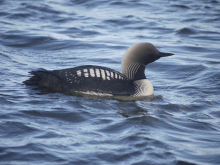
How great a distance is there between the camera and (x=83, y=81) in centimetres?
454

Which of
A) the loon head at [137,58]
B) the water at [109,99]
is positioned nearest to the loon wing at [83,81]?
the water at [109,99]

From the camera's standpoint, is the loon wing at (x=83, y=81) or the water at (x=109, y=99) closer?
the water at (x=109, y=99)

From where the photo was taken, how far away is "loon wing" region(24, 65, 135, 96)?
4.54 meters

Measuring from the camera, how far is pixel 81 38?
28.5 ft

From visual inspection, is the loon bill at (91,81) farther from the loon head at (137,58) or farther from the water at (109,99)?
the water at (109,99)

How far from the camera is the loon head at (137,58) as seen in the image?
15.6 ft

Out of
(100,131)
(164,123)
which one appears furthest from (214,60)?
(100,131)

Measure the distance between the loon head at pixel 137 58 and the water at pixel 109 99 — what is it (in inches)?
16.7

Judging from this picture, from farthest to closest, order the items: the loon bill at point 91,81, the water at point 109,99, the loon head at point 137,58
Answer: the loon head at point 137,58, the loon bill at point 91,81, the water at point 109,99

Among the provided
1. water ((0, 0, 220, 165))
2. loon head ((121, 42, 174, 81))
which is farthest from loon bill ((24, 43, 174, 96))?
water ((0, 0, 220, 165))

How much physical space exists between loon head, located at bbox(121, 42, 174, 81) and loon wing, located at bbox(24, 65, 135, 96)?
0.26 m

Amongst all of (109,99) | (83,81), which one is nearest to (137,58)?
(109,99)

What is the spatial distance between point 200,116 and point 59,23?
6905 millimetres

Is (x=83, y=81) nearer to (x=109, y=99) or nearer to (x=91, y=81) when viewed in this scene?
(x=91, y=81)
